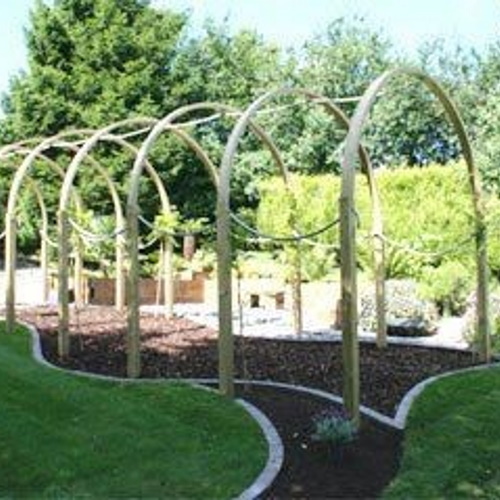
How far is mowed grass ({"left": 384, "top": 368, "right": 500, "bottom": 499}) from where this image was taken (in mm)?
6996

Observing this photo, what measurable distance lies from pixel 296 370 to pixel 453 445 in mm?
3529

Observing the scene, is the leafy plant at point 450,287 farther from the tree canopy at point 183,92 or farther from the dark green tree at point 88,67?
the dark green tree at point 88,67

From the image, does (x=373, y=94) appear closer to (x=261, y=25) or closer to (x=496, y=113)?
(x=496, y=113)

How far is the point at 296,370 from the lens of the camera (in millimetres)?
11289

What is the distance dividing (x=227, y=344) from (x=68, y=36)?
22.1 m

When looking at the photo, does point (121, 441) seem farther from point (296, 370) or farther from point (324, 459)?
point (296, 370)

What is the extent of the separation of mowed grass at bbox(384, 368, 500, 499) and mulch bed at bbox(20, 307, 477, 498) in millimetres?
188

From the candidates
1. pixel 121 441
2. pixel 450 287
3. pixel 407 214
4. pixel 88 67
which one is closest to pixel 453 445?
pixel 121 441

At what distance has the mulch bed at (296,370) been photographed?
739cm

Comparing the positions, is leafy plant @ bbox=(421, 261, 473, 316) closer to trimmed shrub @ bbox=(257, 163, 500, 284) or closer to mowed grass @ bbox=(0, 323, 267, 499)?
trimmed shrub @ bbox=(257, 163, 500, 284)

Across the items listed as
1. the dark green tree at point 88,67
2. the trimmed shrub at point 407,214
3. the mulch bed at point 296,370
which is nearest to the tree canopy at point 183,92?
the dark green tree at point 88,67

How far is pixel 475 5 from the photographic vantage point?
110 ft

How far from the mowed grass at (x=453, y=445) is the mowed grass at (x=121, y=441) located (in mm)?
1224

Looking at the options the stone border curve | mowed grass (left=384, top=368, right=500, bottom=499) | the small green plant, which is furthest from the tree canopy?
the small green plant
